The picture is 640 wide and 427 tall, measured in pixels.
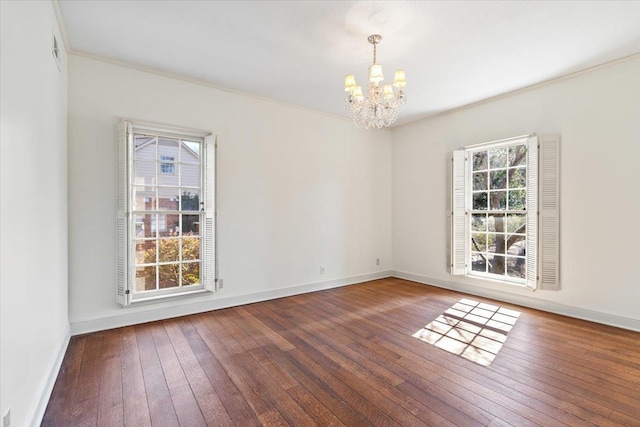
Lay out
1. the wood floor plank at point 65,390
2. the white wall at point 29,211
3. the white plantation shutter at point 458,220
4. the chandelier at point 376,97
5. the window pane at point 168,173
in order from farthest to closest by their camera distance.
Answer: the white plantation shutter at point 458,220 < the window pane at point 168,173 < the chandelier at point 376,97 < the wood floor plank at point 65,390 < the white wall at point 29,211

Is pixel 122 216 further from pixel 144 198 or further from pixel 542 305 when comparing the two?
pixel 542 305

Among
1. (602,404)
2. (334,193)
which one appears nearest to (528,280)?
(602,404)

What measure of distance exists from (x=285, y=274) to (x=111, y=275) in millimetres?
2195

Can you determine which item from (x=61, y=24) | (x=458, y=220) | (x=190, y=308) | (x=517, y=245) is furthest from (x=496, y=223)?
(x=61, y=24)

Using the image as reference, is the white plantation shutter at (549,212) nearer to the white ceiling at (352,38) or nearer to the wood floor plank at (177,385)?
the white ceiling at (352,38)

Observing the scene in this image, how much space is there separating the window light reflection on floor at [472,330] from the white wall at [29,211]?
10.0 feet

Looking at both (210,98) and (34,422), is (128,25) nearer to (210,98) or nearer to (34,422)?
(210,98)

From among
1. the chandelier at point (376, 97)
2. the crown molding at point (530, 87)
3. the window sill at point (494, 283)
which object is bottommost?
the window sill at point (494, 283)

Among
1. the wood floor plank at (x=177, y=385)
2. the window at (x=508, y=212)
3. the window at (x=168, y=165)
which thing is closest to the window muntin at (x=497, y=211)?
the window at (x=508, y=212)

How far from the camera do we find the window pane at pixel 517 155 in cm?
420

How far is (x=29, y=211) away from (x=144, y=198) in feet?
5.99

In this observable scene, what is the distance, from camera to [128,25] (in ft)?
8.87

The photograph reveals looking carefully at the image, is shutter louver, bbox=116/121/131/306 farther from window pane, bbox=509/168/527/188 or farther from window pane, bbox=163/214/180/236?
window pane, bbox=509/168/527/188

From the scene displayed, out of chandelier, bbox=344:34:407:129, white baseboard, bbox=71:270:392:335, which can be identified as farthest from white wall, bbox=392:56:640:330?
white baseboard, bbox=71:270:392:335
